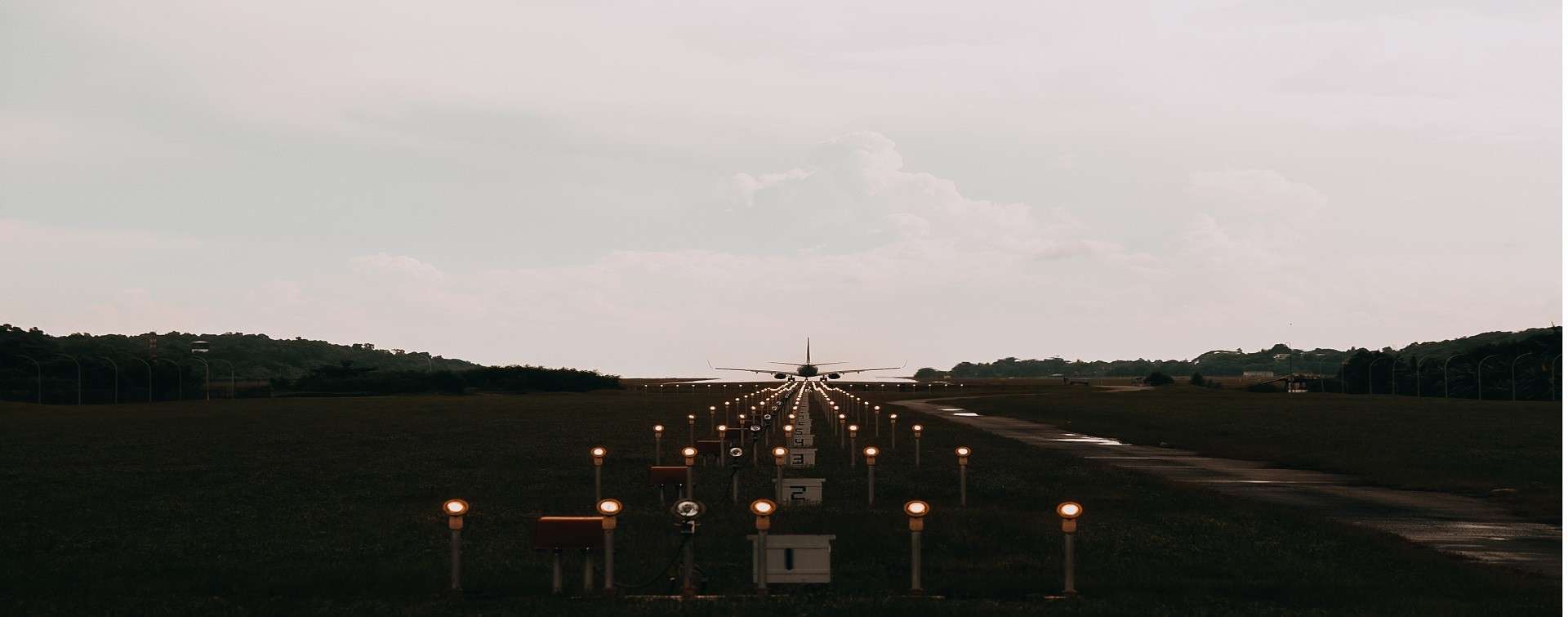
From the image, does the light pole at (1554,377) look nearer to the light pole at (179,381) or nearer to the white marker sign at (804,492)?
the white marker sign at (804,492)

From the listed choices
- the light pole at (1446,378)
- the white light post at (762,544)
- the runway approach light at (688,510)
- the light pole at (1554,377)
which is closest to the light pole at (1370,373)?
the light pole at (1446,378)

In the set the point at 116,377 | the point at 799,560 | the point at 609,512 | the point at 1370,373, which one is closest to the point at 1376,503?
the point at 799,560

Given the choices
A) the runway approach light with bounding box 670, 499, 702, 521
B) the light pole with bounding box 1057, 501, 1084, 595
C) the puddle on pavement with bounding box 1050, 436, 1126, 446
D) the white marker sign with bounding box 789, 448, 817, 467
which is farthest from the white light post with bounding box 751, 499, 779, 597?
the puddle on pavement with bounding box 1050, 436, 1126, 446

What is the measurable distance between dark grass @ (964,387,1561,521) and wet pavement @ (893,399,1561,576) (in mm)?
1432

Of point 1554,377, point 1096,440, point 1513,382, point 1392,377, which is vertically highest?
point 1554,377

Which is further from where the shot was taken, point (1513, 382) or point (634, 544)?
point (1513, 382)

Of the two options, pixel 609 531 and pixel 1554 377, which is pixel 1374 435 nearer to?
pixel 609 531

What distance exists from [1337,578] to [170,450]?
43.9 meters

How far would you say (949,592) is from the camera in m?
18.1

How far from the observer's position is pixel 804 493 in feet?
91.6

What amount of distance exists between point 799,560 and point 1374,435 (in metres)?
52.8

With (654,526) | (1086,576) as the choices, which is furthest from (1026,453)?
(1086,576)

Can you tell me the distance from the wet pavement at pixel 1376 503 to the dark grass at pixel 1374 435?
1.43 metres

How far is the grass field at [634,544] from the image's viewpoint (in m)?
17.5
